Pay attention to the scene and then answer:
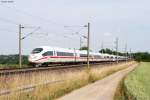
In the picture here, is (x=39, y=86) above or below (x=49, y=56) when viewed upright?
below

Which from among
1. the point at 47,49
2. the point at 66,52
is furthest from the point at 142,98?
the point at 66,52

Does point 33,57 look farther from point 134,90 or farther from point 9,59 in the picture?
point 134,90

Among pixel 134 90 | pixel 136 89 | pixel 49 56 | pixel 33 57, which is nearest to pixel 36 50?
pixel 33 57

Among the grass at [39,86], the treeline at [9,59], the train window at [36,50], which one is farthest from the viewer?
the treeline at [9,59]

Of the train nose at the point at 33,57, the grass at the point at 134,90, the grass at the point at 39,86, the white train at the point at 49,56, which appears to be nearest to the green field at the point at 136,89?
the grass at the point at 134,90

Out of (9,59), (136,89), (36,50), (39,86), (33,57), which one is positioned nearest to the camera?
(136,89)

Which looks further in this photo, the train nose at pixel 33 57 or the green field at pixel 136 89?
the train nose at pixel 33 57

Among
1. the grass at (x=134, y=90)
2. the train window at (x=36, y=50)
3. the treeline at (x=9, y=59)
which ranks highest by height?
the train window at (x=36, y=50)

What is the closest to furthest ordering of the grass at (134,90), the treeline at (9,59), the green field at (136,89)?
the green field at (136,89)
the grass at (134,90)
the treeline at (9,59)

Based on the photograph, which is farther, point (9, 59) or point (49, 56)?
point (9, 59)

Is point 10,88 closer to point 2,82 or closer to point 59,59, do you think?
point 2,82

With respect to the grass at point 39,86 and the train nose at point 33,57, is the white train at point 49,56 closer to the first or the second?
the train nose at point 33,57

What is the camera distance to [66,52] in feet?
216

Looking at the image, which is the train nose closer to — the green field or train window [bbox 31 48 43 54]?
train window [bbox 31 48 43 54]
